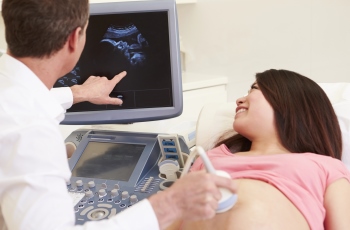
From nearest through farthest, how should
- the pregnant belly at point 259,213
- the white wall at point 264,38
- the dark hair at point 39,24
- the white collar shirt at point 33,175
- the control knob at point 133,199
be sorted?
the white collar shirt at point 33,175, the dark hair at point 39,24, the pregnant belly at point 259,213, the control knob at point 133,199, the white wall at point 264,38

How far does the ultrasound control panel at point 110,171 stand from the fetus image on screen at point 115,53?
29 centimetres

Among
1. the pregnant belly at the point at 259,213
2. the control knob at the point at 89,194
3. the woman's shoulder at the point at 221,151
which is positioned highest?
the woman's shoulder at the point at 221,151

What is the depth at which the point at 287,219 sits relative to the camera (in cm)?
130

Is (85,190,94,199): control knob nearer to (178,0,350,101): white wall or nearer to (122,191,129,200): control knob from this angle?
(122,191,129,200): control knob

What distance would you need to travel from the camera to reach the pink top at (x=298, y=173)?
1.35m

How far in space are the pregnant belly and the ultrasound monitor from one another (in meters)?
0.49

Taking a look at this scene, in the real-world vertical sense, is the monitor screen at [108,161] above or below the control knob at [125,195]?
above

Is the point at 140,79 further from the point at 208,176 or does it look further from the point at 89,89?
the point at 208,176

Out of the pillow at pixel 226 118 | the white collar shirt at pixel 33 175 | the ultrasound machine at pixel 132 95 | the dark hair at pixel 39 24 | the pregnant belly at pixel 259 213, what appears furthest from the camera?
the pillow at pixel 226 118

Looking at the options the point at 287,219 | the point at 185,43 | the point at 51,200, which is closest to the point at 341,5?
the point at 185,43

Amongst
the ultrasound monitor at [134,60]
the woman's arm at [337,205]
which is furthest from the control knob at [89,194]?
the woman's arm at [337,205]

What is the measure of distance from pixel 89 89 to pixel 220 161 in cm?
56

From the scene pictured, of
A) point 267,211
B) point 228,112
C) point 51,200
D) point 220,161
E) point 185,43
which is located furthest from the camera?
point 185,43

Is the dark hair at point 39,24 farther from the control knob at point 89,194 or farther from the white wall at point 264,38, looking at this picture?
the white wall at point 264,38
